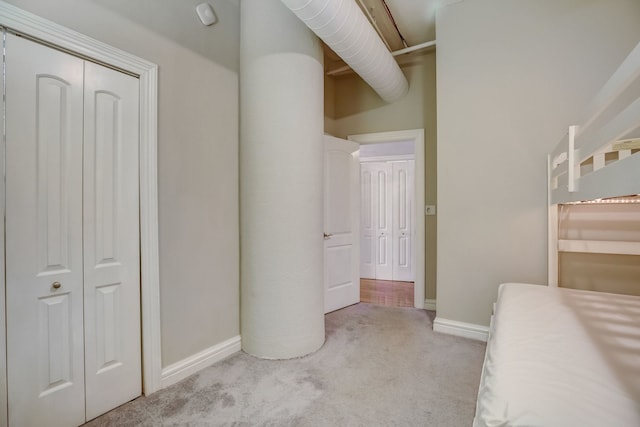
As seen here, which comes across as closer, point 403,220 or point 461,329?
point 461,329

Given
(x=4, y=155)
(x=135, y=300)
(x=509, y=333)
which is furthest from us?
(x=135, y=300)

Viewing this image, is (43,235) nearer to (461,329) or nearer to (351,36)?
(351,36)

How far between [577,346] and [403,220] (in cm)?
430

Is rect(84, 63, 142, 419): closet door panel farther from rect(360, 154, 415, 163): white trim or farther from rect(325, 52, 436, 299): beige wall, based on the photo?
rect(360, 154, 415, 163): white trim

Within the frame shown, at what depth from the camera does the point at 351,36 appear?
2330 millimetres

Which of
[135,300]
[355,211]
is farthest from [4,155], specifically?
[355,211]

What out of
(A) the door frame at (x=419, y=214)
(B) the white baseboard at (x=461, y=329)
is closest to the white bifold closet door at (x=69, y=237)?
(B) the white baseboard at (x=461, y=329)

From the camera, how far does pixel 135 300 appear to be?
1.91m

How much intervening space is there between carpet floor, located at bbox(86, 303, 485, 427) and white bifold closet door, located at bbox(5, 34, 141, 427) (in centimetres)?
27

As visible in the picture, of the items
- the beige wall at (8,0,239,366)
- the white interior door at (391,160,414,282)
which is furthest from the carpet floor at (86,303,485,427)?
the white interior door at (391,160,414,282)

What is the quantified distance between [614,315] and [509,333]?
0.63 m

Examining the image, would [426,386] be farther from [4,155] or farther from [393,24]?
[393,24]

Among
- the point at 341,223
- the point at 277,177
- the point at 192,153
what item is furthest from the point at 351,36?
the point at 341,223

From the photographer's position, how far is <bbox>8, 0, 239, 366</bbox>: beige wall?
192 centimetres
